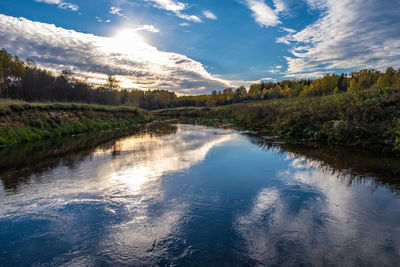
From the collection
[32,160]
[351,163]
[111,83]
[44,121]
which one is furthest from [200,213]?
[111,83]

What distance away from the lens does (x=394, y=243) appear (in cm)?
351

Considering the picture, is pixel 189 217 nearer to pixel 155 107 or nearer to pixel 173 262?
pixel 173 262

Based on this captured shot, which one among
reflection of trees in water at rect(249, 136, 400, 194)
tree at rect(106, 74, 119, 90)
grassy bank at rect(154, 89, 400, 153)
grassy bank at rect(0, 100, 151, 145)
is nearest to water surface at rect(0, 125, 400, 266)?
reflection of trees in water at rect(249, 136, 400, 194)

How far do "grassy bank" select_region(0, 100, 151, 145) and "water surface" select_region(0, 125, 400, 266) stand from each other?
702cm

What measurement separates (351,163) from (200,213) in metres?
Result: 6.99

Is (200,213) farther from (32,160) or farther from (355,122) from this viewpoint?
(355,122)

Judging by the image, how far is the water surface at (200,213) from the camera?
3291 millimetres

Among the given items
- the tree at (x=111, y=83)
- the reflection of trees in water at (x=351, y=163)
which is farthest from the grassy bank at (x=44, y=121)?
the tree at (x=111, y=83)

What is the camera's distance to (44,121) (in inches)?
659

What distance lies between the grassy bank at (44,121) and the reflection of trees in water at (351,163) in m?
15.3

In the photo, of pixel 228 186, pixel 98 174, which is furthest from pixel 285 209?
pixel 98 174

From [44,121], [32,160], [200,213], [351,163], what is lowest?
[32,160]

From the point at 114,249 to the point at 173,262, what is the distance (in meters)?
1.01

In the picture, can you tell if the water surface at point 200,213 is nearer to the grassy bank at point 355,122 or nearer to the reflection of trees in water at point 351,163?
the reflection of trees in water at point 351,163
